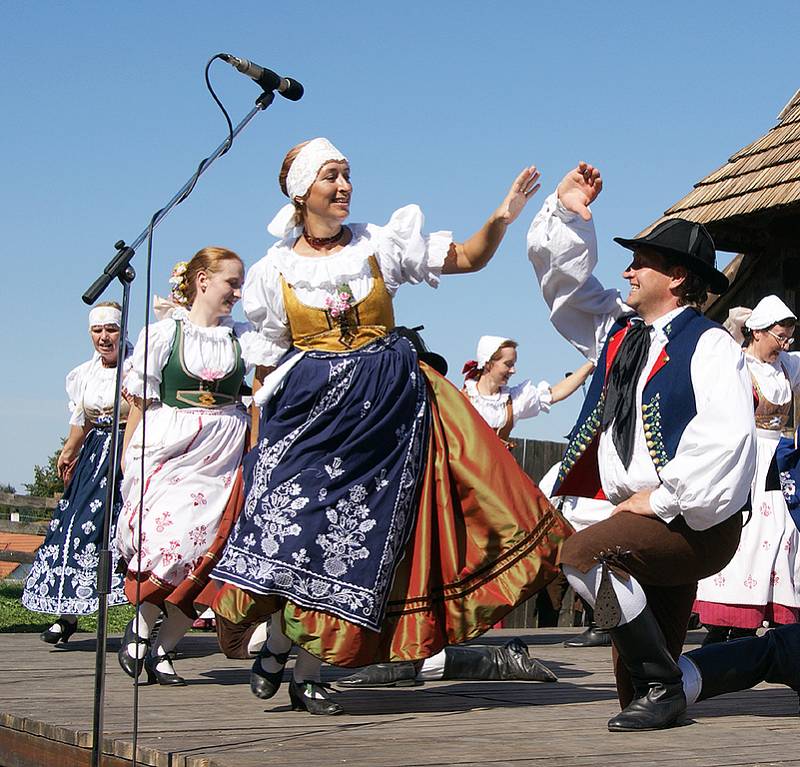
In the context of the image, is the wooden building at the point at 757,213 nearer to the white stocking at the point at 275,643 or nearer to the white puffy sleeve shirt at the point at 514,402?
the white puffy sleeve shirt at the point at 514,402

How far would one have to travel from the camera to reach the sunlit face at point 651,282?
397 centimetres

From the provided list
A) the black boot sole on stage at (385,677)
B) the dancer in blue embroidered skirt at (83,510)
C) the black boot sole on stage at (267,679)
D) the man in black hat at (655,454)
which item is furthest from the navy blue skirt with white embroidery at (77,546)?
the man in black hat at (655,454)

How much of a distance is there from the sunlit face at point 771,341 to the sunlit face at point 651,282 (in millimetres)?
2924

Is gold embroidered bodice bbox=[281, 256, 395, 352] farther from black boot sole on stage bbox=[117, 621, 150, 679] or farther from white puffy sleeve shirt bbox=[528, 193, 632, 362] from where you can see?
black boot sole on stage bbox=[117, 621, 150, 679]

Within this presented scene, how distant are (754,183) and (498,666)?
4.52 meters

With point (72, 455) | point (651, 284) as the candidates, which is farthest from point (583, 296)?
point (72, 455)

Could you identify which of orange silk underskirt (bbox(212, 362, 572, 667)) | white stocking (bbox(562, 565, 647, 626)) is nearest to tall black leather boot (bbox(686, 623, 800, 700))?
white stocking (bbox(562, 565, 647, 626))

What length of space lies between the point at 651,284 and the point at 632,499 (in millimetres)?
628

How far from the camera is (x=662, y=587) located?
398 cm

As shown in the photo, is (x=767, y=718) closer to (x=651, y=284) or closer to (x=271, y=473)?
(x=651, y=284)

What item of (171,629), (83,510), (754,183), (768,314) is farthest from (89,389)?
(754,183)

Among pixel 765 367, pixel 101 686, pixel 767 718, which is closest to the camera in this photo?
pixel 101 686

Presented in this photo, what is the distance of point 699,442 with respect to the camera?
3.62m

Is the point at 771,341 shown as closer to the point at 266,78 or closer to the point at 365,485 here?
the point at 365,485
